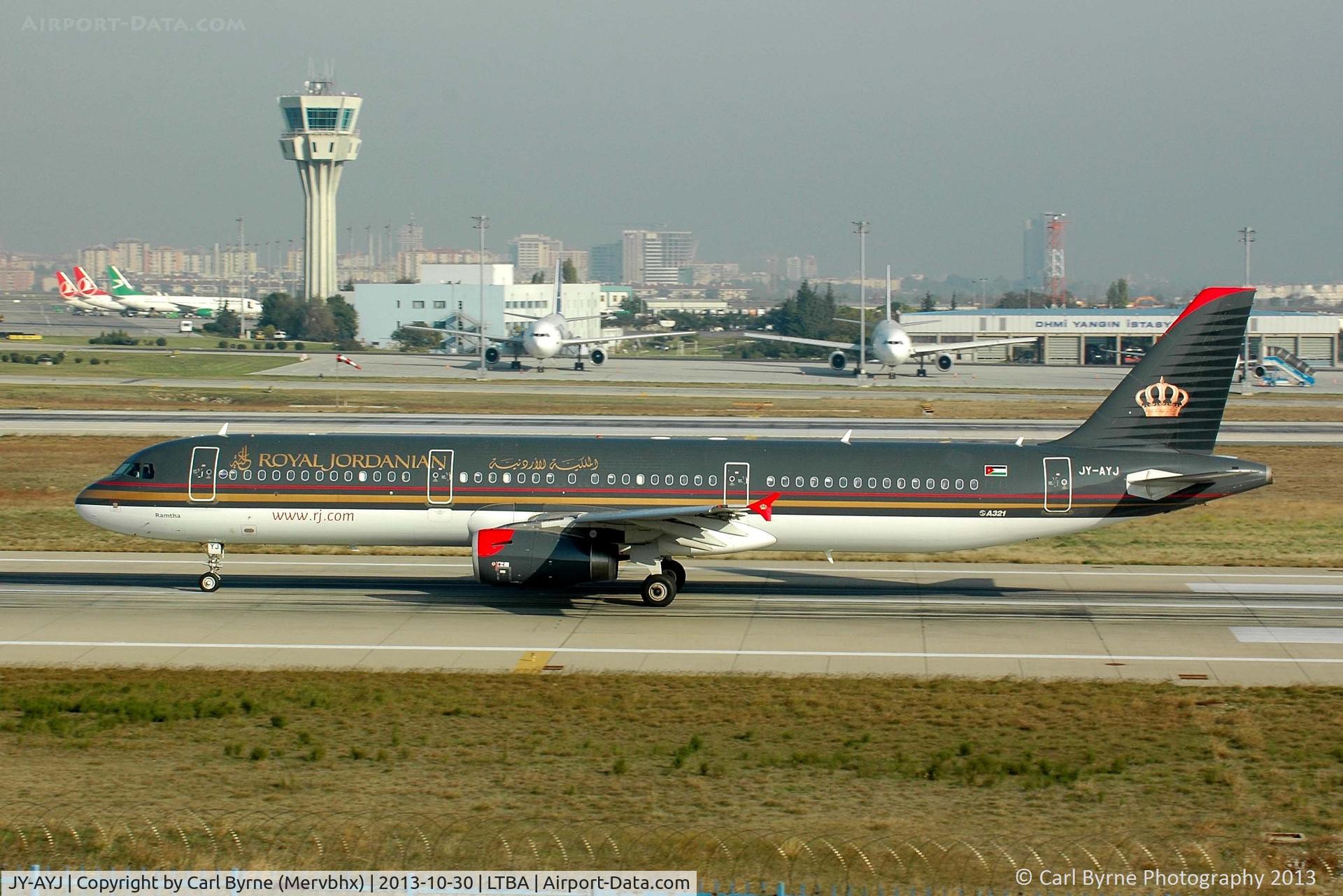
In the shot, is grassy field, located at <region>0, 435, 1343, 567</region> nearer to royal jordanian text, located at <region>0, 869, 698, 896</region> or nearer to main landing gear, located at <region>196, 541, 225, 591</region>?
main landing gear, located at <region>196, 541, 225, 591</region>

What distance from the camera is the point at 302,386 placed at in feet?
307

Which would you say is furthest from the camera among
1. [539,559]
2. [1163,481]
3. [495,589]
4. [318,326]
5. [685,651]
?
[318,326]

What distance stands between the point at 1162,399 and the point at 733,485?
11.6m

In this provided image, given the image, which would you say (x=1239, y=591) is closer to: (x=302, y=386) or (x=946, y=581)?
(x=946, y=581)

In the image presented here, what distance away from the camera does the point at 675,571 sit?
3450cm

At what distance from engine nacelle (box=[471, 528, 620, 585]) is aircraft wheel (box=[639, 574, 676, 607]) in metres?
1.43

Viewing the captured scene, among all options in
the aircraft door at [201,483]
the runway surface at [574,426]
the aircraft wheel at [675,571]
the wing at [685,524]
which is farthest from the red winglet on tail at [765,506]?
the runway surface at [574,426]

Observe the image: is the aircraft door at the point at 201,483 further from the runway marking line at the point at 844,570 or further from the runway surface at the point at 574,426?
the runway surface at the point at 574,426

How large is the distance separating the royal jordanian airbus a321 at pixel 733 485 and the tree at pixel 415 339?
448 ft

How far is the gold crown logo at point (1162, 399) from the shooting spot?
113ft

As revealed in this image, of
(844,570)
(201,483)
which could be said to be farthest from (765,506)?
(201,483)

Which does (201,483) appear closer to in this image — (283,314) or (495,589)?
(495,589)

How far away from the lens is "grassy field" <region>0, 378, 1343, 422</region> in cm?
7931

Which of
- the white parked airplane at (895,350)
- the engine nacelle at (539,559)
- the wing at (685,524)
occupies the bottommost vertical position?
the engine nacelle at (539,559)
